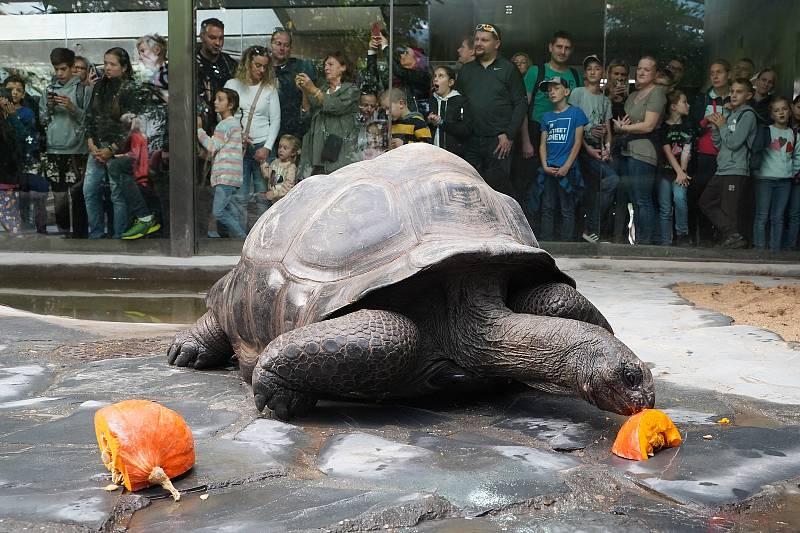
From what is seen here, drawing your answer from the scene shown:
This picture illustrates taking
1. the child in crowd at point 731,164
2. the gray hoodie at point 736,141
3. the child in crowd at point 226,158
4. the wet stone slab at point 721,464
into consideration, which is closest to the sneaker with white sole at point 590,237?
the child in crowd at point 731,164

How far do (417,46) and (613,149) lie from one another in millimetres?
2426

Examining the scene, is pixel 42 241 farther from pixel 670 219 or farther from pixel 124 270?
pixel 670 219

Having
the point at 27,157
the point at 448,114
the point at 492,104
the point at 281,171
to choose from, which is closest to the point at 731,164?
the point at 492,104

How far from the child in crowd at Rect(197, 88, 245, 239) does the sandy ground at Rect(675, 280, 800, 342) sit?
16.0ft

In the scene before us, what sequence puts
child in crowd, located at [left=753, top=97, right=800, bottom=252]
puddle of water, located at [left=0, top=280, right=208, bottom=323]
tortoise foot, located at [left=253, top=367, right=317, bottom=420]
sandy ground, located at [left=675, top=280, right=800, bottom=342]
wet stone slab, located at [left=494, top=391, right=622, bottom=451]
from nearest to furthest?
1. wet stone slab, located at [left=494, top=391, right=622, bottom=451]
2. tortoise foot, located at [left=253, top=367, right=317, bottom=420]
3. sandy ground, located at [left=675, top=280, right=800, bottom=342]
4. puddle of water, located at [left=0, top=280, right=208, bottom=323]
5. child in crowd, located at [left=753, top=97, right=800, bottom=252]

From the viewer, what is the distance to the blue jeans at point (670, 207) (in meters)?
9.74

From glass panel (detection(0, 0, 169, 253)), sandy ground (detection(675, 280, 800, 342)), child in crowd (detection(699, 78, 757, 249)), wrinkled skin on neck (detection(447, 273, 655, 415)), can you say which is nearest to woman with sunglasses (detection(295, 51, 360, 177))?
glass panel (detection(0, 0, 169, 253))

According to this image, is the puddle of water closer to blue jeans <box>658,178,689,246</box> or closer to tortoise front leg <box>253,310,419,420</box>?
tortoise front leg <box>253,310,419,420</box>

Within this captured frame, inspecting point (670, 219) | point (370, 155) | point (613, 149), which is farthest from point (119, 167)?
point (670, 219)

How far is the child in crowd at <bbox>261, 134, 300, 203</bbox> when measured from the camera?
32.6ft

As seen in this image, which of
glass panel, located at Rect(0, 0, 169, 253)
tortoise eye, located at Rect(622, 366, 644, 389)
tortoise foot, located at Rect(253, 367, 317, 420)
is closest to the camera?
tortoise eye, located at Rect(622, 366, 644, 389)

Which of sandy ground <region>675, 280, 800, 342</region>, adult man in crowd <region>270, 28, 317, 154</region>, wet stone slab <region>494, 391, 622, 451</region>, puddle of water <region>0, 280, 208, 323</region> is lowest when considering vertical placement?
puddle of water <region>0, 280, 208, 323</region>

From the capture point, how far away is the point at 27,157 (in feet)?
34.2

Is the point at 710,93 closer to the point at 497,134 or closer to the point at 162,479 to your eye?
the point at 497,134
